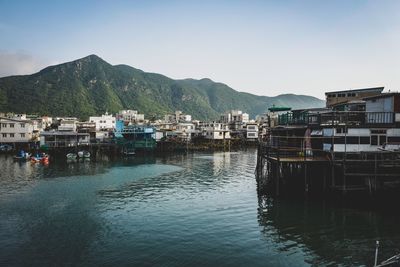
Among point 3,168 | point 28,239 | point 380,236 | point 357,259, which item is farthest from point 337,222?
point 3,168

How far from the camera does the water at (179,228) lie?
18.1 meters

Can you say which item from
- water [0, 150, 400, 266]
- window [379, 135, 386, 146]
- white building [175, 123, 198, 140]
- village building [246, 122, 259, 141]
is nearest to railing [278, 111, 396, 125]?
window [379, 135, 386, 146]

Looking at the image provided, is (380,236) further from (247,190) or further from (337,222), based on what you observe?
(247,190)

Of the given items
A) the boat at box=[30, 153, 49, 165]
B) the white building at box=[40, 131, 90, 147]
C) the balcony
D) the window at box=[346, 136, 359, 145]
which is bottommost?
the boat at box=[30, 153, 49, 165]

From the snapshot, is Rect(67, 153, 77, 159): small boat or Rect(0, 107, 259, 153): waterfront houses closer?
Rect(67, 153, 77, 159): small boat

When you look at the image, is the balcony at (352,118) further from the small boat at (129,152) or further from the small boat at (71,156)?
the small boat at (129,152)

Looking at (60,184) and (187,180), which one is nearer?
(60,184)

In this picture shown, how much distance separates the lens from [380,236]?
827 inches

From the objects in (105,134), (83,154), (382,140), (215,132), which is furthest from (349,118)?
(215,132)

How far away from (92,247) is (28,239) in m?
4.97

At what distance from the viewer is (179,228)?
23.1 m

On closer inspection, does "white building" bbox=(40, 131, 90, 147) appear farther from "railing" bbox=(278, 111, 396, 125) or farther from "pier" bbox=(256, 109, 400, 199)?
"railing" bbox=(278, 111, 396, 125)

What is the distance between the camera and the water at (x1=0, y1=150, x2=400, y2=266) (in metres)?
18.1

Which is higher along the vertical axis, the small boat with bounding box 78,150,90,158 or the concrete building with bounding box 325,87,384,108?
the concrete building with bounding box 325,87,384,108
